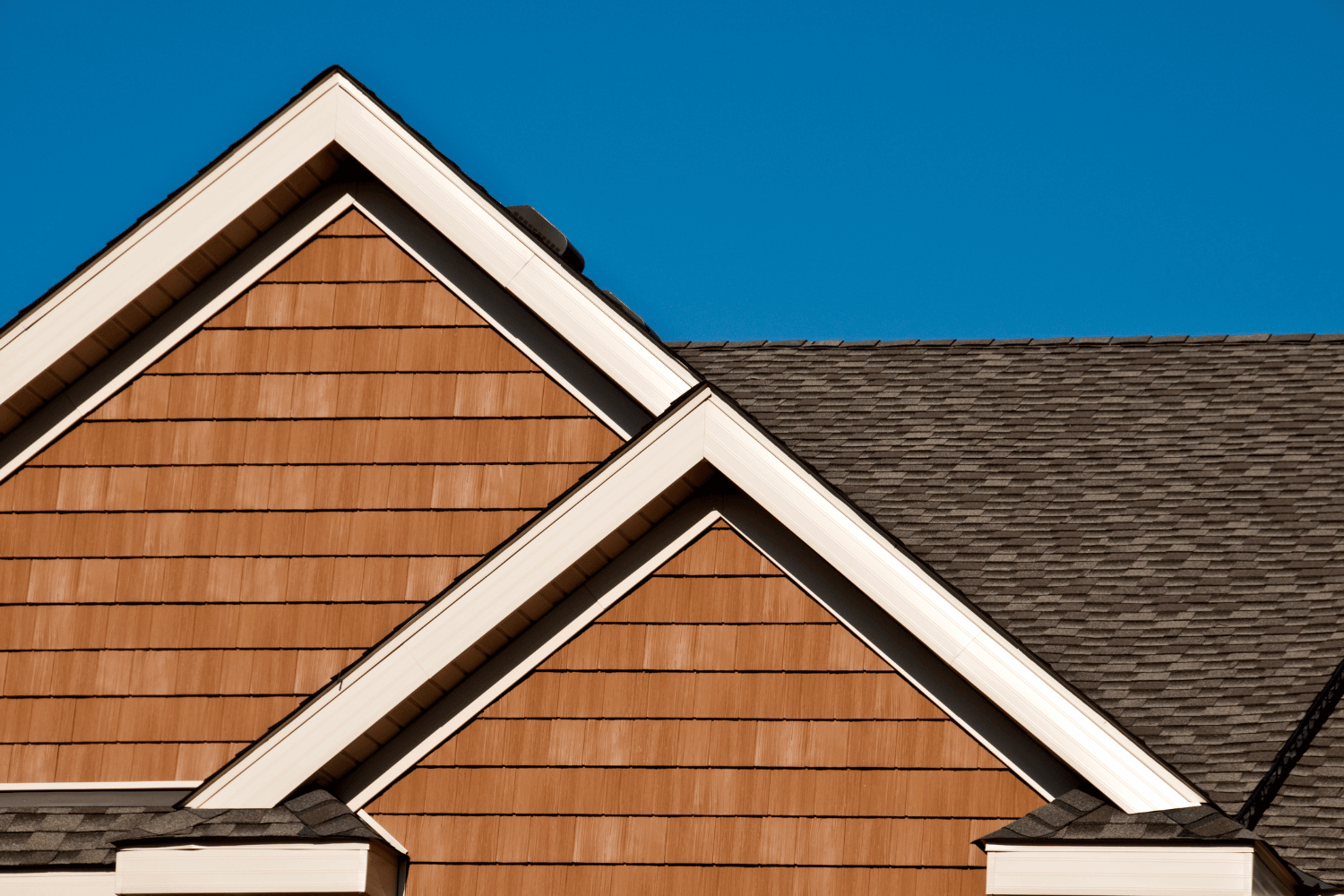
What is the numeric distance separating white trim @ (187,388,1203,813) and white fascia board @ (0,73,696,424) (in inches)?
66.1

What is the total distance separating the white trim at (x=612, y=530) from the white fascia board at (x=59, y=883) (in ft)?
2.37

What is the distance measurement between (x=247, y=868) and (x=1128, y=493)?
6233 mm

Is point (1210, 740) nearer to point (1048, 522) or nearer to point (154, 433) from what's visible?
point (1048, 522)

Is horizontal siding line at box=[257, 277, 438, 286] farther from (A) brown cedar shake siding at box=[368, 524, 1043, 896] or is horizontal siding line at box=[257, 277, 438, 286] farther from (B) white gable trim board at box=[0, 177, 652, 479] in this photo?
(A) brown cedar shake siding at box=[368, 524, 1043, 896]

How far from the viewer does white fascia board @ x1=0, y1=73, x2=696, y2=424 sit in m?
9.10

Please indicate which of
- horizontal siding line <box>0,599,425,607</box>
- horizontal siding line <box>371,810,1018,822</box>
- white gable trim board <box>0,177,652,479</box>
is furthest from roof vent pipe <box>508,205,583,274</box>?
horizontal siding line <box>371,810,1018,822</box>

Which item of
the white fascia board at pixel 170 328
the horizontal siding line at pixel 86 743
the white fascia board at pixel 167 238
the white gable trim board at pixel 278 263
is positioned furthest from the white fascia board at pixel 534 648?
the white fascia board at pixel 167 238

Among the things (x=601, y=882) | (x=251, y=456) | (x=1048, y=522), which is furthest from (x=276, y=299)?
(x=1048, y=522)

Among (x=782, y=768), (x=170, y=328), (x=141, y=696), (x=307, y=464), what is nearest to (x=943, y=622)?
(x=782, y=768)

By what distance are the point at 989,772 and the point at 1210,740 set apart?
1.45m

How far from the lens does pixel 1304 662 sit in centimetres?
846

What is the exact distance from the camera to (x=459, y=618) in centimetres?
736

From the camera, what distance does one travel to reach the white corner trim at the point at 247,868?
688 cm

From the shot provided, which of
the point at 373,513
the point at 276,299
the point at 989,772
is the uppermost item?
the point at 276,299
